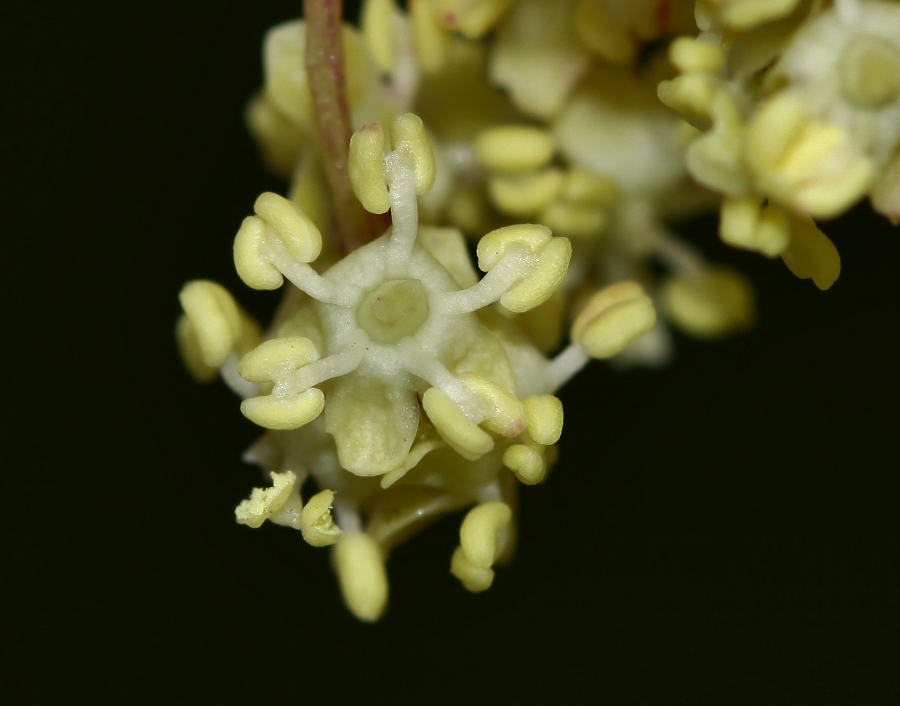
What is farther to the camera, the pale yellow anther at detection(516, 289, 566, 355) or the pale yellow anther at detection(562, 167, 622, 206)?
the pale yellow anther at detection(562, 167, 622, 206)

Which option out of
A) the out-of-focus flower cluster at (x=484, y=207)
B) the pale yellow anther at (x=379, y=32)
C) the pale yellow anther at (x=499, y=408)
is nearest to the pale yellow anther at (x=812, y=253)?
the out-of-focus flower cluster at (x=484, y=207)

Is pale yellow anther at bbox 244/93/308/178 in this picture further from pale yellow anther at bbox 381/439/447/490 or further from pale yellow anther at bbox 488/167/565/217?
pale yellow anther at bbox 381/439/447/490

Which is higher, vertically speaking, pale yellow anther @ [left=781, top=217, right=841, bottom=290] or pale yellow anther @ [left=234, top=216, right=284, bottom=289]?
pale yellow anther @ [left=234, top=216, right=284, bottom=289]

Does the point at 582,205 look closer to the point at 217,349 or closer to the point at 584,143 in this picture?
the point at 584,143

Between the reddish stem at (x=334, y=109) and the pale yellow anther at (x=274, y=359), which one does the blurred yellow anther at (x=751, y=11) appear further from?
the pale yellow anther at (x=274, y=359)

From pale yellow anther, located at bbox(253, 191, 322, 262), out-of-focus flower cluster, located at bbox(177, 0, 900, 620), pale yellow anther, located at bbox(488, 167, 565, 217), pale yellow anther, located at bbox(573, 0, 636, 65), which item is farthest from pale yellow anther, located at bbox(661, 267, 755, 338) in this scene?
pale yellow anther, located at bbox(253, 191, 322, 262)

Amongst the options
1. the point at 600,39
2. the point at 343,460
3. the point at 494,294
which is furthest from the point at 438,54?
the point at 343,460
